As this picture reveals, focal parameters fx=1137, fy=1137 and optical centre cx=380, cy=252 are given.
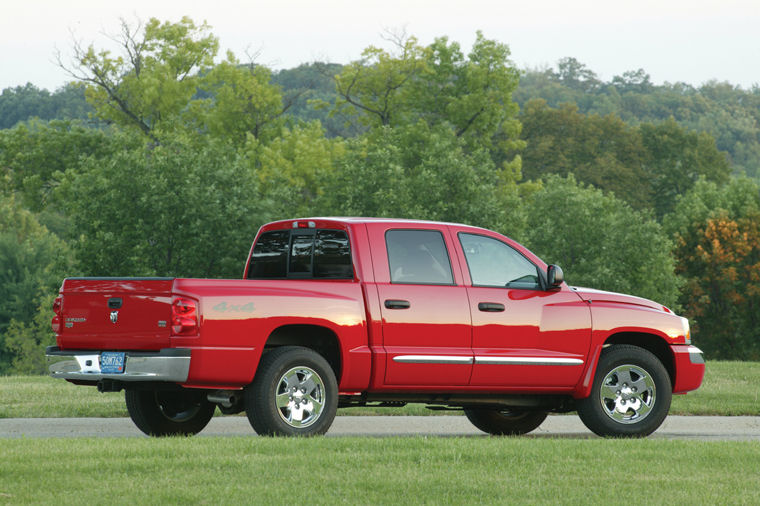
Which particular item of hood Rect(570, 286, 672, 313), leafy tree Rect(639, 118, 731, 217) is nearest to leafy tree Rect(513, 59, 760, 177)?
leafy tree Rect(639, 118, 731, 217)

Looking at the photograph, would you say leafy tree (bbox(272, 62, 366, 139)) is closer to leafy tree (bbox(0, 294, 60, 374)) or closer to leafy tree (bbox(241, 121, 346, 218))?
leafy tree (bbox(241, 121, 346, 218))

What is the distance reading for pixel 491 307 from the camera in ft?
34.4

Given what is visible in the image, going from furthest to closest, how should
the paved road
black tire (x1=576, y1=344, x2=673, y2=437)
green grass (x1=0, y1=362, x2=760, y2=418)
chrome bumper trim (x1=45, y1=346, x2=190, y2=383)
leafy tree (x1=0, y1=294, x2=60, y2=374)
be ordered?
1. leafy tree (x1=0, y1=294, x2=60, y2=374)
2. green grass (x1=0, y1=362, x2=760, y2=418)
3. the paved road
4. black tire (x1=576, y1=344, x2=673, y2=437)
5. chrome bumper trim (x1=45, y1=346, x2=190, y2=383)

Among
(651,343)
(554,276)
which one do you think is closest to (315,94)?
(651,343)

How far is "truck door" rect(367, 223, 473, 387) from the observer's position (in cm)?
1002

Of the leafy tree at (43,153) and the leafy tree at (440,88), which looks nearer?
the leafy tree at (43,153)

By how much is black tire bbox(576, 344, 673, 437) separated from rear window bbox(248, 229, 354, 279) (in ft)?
9.15

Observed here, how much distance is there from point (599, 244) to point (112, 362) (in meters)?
45.8

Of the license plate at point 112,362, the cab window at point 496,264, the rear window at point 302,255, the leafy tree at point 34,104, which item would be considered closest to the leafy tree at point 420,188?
the rear window at point 302,255

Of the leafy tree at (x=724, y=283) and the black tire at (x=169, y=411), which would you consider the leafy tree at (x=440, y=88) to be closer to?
the leafy tree at (x=724, y=283)

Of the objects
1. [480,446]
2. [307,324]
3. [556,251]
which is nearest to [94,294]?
[307,324]

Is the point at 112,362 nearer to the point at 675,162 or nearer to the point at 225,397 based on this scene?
the point at 225,397

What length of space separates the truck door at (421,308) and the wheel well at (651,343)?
6.46ft

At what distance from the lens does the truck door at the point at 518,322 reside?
1045 centimetres
